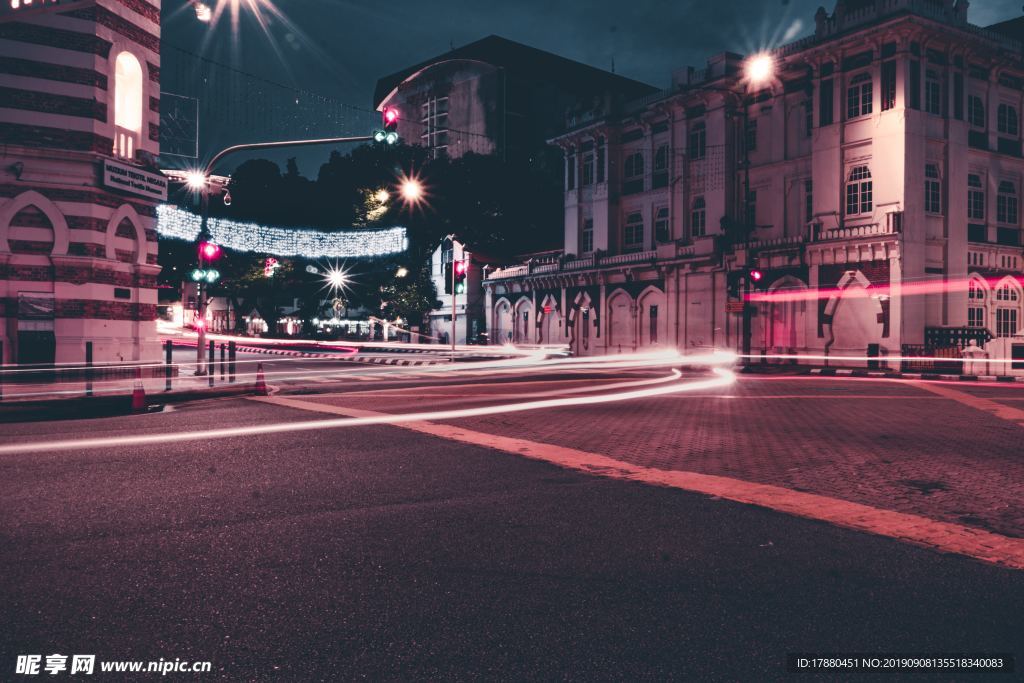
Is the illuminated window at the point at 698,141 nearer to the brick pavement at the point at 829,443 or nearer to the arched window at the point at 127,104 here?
the brick pavement at the point at 829,443

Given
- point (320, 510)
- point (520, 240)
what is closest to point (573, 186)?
point (520, 240)

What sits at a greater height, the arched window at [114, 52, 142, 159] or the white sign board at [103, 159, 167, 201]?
the arched window at [114, 52, 142, 159]

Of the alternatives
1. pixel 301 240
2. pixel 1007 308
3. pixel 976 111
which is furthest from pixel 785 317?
pixel 301 240

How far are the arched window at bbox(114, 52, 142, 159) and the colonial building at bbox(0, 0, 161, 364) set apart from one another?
53 mm

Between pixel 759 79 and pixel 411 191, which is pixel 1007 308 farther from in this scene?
pixel 411 191

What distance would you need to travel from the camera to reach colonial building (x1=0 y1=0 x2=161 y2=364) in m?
18.6

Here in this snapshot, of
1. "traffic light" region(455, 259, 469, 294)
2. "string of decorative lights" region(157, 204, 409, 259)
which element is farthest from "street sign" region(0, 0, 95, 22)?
"string of decorative lights" region(157, 204, 409, 259)

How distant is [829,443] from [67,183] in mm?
19090

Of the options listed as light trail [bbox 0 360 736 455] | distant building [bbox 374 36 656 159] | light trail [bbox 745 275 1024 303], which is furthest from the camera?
distant building [bbox 374 36 656 159]

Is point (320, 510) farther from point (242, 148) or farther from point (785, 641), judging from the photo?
point (242, 148)

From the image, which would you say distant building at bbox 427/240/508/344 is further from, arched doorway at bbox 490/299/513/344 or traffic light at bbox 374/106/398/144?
traffic light at bbox 374/106/398/144

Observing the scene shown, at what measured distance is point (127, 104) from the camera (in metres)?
21.2

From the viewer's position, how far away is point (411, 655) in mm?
3289

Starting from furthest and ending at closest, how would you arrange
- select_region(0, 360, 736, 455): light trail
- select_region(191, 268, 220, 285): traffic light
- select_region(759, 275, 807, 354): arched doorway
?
select_region(759, 275, 807, 354): arched doorway, select_region(191, 268, 220, 285): traffic light, select_region(0, 360, 736, 455): light trail
